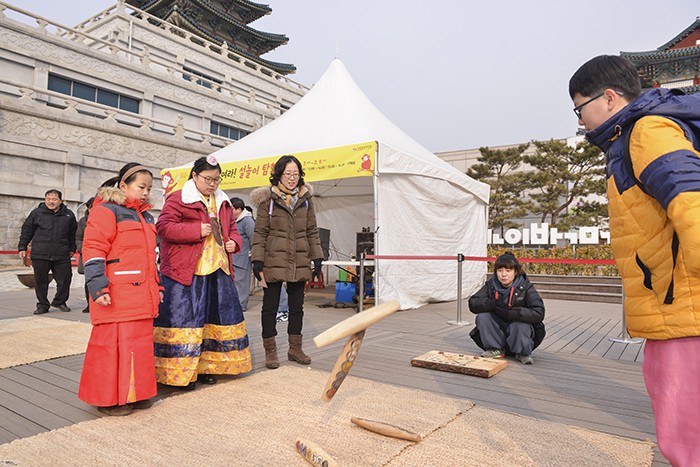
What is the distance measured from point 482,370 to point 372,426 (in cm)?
144

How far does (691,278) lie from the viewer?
45.0 inches

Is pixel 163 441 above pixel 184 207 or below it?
below

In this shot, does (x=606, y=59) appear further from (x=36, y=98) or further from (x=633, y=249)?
(x=36, y=98)

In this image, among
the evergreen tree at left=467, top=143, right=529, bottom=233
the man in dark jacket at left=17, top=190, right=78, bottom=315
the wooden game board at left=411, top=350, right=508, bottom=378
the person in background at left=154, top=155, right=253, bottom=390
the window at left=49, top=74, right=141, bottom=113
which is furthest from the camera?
the evergreen tree at left=467, top=143, right=529, bottom=233

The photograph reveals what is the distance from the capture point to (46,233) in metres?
6.46

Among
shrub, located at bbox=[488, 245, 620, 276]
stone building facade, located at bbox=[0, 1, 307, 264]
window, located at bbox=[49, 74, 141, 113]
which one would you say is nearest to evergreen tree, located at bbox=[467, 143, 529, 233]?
shrub, located at bbox=[488, 245, 620, 276]

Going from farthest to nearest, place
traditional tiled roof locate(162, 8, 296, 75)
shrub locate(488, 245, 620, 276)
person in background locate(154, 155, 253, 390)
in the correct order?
traditional tiled roof locate(162, 8, 296, 75) → shrub locate(488, 245, 620, 276) → person in background locate(154, 155, 253, 390)

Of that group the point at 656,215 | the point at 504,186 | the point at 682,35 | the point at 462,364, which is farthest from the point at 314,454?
the point at 682,35

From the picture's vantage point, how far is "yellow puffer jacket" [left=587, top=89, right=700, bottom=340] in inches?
42.8

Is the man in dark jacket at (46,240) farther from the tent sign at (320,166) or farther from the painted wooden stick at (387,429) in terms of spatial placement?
the painted wooden stick at (387,429)

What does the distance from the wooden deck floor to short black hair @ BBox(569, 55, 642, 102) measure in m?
1.72

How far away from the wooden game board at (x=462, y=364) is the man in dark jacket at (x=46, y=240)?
552 cm

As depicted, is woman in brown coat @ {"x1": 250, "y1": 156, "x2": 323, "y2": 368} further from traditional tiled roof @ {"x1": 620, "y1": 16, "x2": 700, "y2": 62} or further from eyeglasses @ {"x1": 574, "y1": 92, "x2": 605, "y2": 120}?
traditional tiled roof @ {"x1": 620, "y1": 16, "x2": 700, "y2": 62}

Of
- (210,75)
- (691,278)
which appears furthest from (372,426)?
(210,75)
